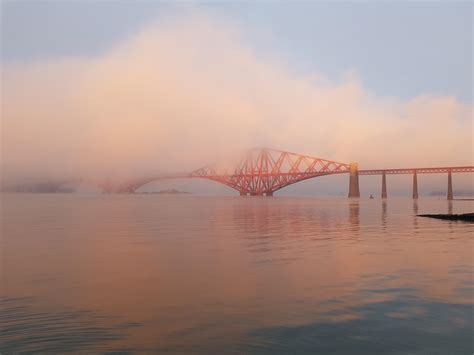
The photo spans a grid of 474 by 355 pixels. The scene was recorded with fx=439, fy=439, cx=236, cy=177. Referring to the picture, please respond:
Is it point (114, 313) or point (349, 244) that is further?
point (349, 244)

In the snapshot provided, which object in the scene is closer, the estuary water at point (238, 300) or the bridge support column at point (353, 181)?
the estuary water at point (238, 300)

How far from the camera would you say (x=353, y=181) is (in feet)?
504

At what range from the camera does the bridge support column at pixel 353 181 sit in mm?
152125

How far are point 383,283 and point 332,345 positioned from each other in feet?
17.0

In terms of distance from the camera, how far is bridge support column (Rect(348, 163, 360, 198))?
15212 cm

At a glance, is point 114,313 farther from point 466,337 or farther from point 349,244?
point 349,244

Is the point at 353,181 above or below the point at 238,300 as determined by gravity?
above

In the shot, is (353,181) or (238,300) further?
(353,181)

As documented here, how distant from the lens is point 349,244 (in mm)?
20375

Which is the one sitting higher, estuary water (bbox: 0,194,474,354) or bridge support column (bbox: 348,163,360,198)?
bridge support column (bbox: 348,163,360,198)

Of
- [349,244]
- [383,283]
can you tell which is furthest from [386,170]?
[383,283]

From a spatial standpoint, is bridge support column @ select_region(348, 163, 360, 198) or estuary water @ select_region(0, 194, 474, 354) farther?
bridge support column @ select_region(348, 163, 360, 198)

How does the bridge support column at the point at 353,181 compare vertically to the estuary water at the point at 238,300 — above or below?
above

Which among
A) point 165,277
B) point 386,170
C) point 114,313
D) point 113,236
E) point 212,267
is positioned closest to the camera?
point 114,313
